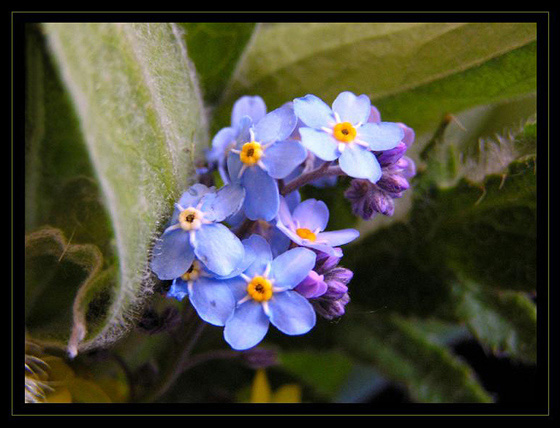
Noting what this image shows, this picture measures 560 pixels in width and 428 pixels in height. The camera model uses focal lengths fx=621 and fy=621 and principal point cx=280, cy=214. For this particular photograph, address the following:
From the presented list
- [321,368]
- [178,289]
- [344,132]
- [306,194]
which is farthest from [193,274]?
[321,368]

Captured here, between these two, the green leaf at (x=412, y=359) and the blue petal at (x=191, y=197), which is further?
the green leaf at (x=412, y=359)

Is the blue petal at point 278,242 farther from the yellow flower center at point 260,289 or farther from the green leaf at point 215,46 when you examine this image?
the green leaf at point 215,46

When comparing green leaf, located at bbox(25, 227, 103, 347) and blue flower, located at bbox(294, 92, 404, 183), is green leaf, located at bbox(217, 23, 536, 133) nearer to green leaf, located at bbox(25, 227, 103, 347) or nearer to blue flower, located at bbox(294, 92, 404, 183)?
blue flower, located at bbox(294, 92, 404, 183)

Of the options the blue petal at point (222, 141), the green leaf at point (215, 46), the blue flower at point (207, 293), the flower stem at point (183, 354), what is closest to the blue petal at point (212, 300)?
the blue flower at point (207, 293)

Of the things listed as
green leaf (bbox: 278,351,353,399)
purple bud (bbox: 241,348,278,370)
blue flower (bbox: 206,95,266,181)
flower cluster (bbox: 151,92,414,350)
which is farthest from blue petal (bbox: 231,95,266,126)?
green leaf (bbox: 278,351,353,399)

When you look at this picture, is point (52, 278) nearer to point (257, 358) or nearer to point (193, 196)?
point (193, 196)

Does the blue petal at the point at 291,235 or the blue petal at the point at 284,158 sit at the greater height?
the blue petal at the point at 284,158
